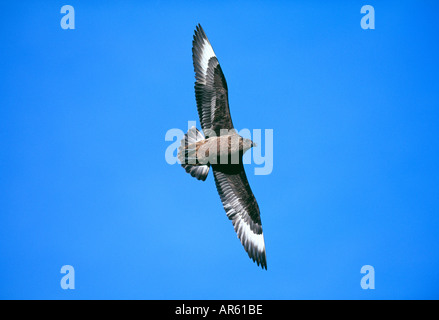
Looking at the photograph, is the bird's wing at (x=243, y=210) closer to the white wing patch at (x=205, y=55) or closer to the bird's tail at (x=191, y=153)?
the bird's tail at (x=191, y=153)

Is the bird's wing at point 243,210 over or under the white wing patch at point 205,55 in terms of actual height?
under

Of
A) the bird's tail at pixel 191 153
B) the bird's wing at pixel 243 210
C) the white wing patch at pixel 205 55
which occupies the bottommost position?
the bird's wing at pixel 243 210

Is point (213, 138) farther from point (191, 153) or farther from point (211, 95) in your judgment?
point (211, 95)

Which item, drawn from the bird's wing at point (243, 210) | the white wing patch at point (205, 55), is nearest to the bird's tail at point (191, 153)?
the bird's wing at point (243, 210)

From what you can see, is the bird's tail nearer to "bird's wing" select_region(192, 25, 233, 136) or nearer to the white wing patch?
"bird's wing" select_region(192, 25, 233, 136)

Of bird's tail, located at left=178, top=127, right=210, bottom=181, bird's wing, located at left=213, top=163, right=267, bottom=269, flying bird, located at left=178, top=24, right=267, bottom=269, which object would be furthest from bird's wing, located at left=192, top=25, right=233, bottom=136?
bird's wing, located at left=213, top=163, right=267, bottom=269
